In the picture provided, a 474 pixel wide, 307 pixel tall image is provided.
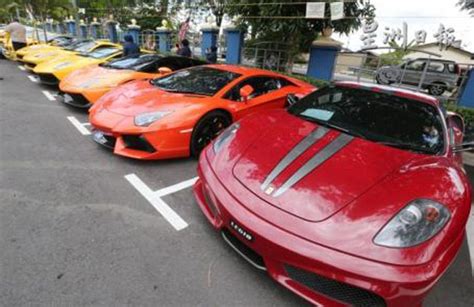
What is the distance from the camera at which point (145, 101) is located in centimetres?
361

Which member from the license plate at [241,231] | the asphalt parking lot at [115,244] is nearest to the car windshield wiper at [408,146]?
the asphalt parking lot at [115,244]

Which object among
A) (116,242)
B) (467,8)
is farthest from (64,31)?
(116,242)

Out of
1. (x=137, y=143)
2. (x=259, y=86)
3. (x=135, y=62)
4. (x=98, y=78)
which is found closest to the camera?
(x=137, y=143)

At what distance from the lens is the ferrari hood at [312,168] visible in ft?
5.78

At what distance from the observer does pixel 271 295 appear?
185 centimetres

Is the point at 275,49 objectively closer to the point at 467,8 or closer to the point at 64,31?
the point at 467,8

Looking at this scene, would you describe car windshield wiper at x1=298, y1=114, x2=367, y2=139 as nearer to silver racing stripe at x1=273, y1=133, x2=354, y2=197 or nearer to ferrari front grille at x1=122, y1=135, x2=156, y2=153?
silver racing stripe at x1=273, y1=133, x2=354, y2=197

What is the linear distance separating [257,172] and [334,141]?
2.44 ft

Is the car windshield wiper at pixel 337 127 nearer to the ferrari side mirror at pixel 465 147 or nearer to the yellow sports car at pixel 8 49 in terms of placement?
the ferrari side mirror at pixel 465 147

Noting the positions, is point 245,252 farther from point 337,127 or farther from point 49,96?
point 49,96

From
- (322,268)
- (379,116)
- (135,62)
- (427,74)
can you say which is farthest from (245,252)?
(427,74)

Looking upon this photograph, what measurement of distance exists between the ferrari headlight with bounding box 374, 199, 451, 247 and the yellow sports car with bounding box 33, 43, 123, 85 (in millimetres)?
6770

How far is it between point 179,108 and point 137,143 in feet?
2.06

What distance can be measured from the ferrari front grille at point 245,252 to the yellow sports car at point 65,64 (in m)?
6.03
